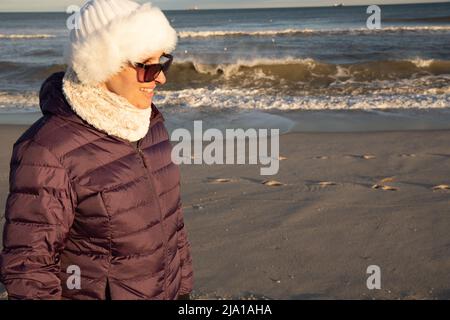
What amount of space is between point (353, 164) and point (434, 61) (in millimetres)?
14738

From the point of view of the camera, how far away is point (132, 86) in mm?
1985

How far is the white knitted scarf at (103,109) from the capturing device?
185 centimetres

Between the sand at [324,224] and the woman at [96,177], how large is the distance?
A: 2.02 meters

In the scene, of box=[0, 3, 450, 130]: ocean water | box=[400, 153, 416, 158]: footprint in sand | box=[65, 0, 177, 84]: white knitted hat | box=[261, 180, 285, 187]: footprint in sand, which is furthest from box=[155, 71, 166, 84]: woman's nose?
box=[400, 153, 416, 158]: footprint in sand

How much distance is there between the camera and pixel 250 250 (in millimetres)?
4566

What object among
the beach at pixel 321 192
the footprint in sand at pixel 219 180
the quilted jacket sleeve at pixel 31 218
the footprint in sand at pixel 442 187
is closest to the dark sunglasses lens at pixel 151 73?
the quilted jacket sleeve at pixel 31 218

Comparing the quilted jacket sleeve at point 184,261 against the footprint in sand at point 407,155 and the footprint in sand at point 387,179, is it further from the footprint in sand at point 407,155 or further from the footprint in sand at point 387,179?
the footprint in sand at point 407,155

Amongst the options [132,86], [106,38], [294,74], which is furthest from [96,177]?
[294,74]

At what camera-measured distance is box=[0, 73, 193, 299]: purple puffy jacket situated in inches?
66.5

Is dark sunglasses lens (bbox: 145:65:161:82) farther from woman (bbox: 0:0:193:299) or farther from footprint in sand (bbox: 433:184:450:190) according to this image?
footprint in sand (bbox: 433:184:450:190)

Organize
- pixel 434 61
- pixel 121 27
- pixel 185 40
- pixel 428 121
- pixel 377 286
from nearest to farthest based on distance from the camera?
pixel 121 27 < pixel 377 286 < pixel 428 121 < pixel 434 61 < pixel 185 40

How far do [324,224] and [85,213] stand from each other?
11.6ft
